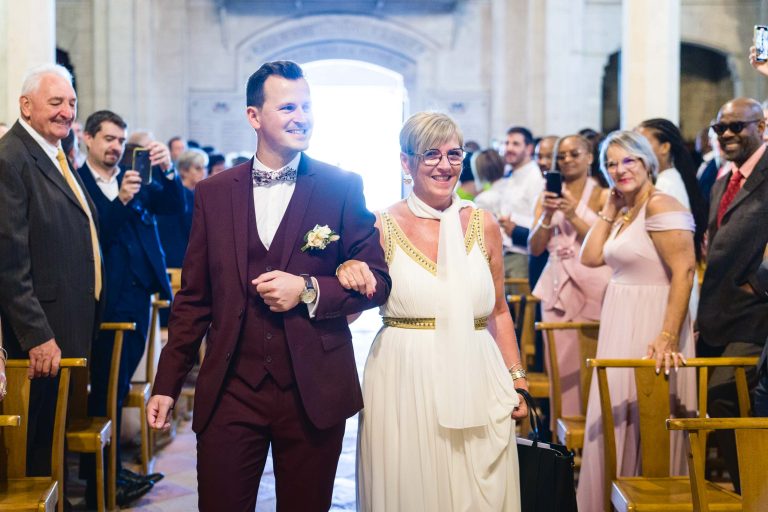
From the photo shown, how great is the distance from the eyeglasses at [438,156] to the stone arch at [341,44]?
15543 millimetres

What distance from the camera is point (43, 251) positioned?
4.27 meters

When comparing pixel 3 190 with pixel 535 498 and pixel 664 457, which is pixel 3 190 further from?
pixel 664 457

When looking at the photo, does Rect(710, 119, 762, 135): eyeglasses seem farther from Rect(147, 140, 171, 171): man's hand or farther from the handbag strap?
Rect(147, 140, 171, 171): man's hand

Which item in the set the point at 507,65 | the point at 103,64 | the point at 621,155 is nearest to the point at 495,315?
the point at 621,155

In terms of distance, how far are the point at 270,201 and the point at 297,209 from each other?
116 mm

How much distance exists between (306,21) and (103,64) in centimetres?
533

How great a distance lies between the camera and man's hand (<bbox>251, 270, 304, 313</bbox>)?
284cm

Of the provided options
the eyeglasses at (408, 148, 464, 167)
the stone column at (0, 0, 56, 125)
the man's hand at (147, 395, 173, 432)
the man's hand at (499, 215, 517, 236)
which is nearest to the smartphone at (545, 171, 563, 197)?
the man's hand at (499, 215, 517, 236)

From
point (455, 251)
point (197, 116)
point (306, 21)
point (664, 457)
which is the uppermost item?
point (306, 21)

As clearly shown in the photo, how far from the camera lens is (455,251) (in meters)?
3.30

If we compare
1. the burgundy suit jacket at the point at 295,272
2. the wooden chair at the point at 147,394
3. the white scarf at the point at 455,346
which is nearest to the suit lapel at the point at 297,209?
the burgundy suit jacket at the point at 295,272

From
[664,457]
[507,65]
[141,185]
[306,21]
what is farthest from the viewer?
[306,21]

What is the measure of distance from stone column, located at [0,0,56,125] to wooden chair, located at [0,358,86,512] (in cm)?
306

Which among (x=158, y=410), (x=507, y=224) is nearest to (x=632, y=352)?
(x=158, y=410)
